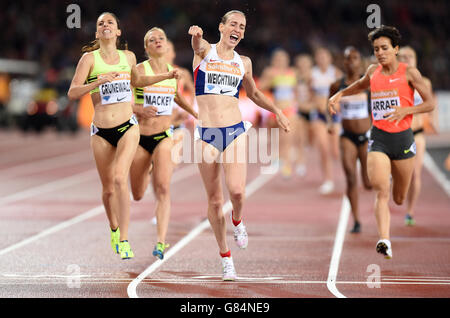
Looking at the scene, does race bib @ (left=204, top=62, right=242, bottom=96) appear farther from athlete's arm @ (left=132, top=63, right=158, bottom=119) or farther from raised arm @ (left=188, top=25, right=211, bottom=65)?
athlete's arm @ (left=132, top=63, right=158, bottom=119)

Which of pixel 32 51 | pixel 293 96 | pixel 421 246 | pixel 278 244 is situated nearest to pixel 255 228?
pixel 278 244

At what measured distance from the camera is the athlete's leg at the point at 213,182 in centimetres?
789

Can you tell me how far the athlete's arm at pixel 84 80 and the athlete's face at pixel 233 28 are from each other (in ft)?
3.88

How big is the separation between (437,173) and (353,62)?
876 centimetres

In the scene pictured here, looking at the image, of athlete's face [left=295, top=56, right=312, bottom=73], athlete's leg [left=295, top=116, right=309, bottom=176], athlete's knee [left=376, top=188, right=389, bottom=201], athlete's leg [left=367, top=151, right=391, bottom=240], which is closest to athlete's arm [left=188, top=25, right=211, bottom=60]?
athlete's leg [left=367, top=151, right=391, bottom=240]

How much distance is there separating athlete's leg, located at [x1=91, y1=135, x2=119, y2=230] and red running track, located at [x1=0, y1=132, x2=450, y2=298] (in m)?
0.53

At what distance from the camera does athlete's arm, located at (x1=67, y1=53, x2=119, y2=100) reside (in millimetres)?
8187

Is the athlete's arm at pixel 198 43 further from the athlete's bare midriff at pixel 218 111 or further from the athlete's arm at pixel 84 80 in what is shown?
the athlete's arm at pixel 84 80

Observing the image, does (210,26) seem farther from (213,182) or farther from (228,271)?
(228,271)

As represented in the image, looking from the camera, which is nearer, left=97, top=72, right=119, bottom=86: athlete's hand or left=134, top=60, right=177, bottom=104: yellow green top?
left=97, top=72, right=119, bottom=86: athlete's hand

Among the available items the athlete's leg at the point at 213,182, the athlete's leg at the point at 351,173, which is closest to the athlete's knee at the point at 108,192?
the athlete's leg at the point at 213,182

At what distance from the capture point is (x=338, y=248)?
10.0 meters
